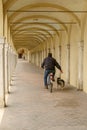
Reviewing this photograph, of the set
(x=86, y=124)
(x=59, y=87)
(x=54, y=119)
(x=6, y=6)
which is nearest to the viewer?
(x=86, y=124)

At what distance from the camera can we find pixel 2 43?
1034 centimetres

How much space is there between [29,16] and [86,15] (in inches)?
206

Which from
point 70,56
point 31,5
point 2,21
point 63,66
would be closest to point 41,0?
point 31,5

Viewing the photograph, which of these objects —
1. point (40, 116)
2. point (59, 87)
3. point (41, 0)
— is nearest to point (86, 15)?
point (41, 0)

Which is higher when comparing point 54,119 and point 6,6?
point 6,6

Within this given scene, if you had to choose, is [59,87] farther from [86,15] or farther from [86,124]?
[86,124]

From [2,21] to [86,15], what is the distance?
5424 mm

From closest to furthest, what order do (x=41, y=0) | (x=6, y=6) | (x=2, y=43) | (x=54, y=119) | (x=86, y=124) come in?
(x=86, y=124), (x=54, y=119), (x=2, y=43), (x=6, y=6), (x=41, y=0)

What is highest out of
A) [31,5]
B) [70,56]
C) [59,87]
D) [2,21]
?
[31,5]

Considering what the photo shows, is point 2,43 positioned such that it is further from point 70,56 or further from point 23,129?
point 70,56

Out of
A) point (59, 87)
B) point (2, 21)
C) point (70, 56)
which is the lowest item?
point (59, 87)

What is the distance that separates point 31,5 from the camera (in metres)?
14.5

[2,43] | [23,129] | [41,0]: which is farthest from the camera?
[41,0]

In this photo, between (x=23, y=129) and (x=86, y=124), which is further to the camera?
(x=86, y=124)
